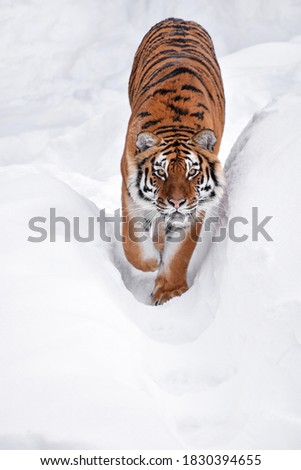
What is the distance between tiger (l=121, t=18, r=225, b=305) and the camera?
2.83 m

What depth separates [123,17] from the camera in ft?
26.1

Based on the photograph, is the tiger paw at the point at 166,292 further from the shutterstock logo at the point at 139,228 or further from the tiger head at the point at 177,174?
the tiger head at the point at 177,174

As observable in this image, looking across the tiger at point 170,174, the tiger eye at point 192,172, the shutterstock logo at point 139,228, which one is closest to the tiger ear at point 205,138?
the tiger at point 170,174

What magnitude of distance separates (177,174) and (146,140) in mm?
218

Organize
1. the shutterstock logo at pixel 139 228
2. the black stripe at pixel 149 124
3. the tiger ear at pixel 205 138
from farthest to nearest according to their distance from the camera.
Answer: the black stripe at pixel 149 124
the tiger ear at pixel 205 138
the shutterstock logo at pixel 139 228

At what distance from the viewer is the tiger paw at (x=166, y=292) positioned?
2945 mm

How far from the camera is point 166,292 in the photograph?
9.73 feet

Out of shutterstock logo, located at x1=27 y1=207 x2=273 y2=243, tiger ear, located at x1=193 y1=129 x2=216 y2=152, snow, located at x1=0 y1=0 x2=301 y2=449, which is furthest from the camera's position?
tiger ear, located at x1=193 y1=129 x2=216 y2=152

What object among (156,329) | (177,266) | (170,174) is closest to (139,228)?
(177,266)

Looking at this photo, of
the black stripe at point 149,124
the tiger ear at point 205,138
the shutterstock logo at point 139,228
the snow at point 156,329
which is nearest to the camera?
the snow at point 156,329

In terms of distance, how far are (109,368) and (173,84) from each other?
152cm

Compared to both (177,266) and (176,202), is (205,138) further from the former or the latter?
(177,266)

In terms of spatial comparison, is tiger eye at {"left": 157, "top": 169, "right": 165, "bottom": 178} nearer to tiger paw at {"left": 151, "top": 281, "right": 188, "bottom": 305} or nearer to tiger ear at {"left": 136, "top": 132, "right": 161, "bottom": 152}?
tiger ear at {"left": 136, "top": 132, "right": 161, "bottom": 152}

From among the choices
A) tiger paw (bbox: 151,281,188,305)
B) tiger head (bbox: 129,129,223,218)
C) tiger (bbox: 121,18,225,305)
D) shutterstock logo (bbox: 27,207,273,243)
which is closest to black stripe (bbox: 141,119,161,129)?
tiger (bbox: 121,18,225,305)
